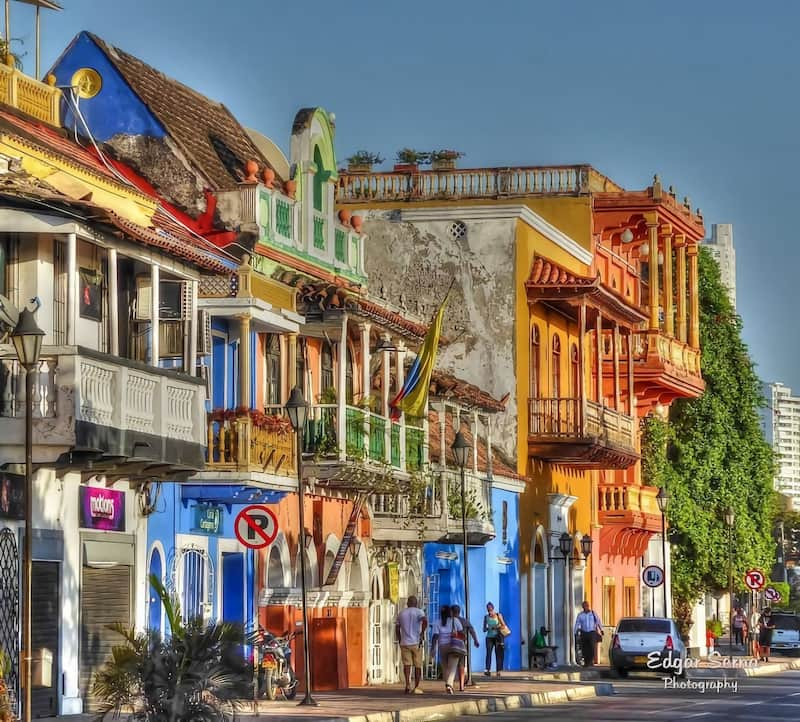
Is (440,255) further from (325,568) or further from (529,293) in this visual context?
(325,568)

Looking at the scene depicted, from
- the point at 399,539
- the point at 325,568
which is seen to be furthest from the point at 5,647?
the point at 399,539

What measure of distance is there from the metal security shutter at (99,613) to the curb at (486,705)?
3503 millimetres

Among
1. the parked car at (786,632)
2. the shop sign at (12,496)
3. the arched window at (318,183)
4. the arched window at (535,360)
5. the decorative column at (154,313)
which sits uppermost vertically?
the arched window at (318,183)

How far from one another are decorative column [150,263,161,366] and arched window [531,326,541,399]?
2429 centimetres

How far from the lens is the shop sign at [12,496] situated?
25.0 m

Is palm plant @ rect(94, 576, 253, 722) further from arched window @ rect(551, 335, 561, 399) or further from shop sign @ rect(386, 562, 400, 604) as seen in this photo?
arched window @ rect(551, 335, 561, 399)

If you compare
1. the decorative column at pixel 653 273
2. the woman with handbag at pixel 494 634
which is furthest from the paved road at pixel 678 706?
the decorative column at pixel 653 273

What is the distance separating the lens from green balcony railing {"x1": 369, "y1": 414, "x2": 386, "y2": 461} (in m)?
34.8

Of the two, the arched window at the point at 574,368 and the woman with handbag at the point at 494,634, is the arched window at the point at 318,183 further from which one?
the arched window at the point at 574,368

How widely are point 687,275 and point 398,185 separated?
1472cm

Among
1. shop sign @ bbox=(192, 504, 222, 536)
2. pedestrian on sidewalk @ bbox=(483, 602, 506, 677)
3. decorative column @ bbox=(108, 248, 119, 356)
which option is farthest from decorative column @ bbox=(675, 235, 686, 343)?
decorative column @ bbox=(108, 248, 119, 356)

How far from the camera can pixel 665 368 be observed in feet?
190

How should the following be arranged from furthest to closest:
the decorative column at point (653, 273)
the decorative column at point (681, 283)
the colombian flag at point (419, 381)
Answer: the decorative column at point (681, 283) → the decorative column at point (653, 273) → the colombian flag at point (419, 381)

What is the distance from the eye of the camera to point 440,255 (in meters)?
49.7
